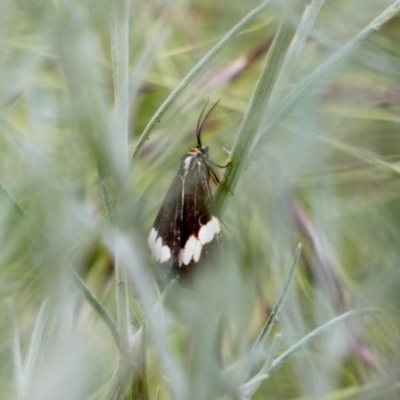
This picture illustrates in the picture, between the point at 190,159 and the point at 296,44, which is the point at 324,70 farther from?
the point at 190,159

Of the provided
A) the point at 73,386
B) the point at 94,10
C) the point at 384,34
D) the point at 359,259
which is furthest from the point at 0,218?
the point at 384,34

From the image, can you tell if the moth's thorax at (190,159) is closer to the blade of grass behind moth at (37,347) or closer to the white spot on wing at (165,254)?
the white spot on wing at (165,254)

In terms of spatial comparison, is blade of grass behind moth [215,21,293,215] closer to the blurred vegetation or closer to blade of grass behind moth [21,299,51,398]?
the blurred vegetation

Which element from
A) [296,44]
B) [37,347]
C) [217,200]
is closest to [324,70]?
[296,44]

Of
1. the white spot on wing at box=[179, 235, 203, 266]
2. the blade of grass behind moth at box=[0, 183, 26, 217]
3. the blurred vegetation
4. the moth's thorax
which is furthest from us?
the moth's thorax

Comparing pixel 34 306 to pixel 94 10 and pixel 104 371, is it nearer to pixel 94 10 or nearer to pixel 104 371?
pixel 104 371

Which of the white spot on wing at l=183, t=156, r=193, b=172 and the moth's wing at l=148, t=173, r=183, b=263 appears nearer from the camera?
the moth's wing at l=148, t=173, r=183, b=263

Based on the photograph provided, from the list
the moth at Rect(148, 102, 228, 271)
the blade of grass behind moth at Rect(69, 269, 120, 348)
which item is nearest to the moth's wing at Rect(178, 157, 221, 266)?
the moth at Rect(148, 102, 228, 271)
